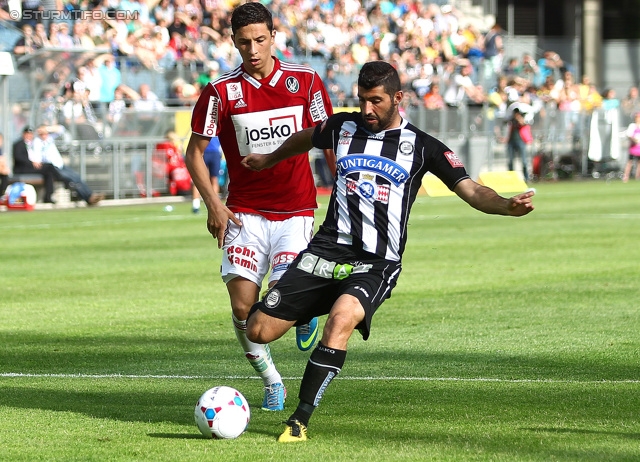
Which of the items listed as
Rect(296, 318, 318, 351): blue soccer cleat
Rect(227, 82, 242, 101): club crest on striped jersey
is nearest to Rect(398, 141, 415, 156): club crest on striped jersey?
Rect(227, 82, 242, 101): club crest on striped jersey

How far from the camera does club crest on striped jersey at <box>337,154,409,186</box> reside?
664cm

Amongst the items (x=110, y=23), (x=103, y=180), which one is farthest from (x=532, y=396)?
(x=110, y=23)

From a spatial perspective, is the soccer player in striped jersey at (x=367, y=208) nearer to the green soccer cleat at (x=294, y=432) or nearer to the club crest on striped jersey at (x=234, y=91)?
the green soccer cleat at (x=294, y=432)

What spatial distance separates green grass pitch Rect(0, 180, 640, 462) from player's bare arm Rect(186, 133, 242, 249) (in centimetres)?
106

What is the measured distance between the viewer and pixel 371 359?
9.03 meters

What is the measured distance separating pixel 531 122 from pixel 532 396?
102ft

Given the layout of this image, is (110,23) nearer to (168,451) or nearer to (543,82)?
(543,82)

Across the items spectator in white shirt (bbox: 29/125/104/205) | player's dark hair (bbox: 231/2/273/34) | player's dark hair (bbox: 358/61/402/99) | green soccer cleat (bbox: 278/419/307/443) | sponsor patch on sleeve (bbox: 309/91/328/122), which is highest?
player's dark hair (bbox: 231/2/273/34)

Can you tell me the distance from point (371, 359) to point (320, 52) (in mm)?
26941

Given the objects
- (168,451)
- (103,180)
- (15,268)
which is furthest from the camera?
(103,180)

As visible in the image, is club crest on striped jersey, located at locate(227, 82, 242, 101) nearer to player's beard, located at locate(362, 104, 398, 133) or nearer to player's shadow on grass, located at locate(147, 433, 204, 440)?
player's beard, located at locate(362, 104, 398, 133)

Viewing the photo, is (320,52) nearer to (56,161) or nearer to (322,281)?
(56,161)

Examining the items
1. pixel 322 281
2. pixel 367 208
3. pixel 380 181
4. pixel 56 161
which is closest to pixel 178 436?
pixel 322 281

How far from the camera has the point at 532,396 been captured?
291 inches
